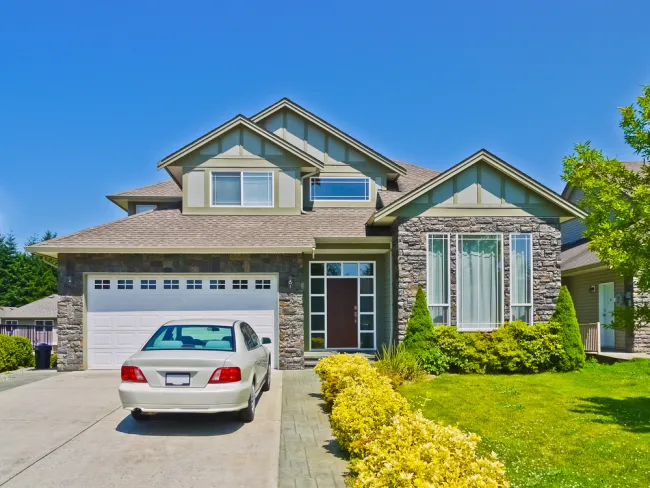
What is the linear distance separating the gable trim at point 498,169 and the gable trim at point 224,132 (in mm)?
3335

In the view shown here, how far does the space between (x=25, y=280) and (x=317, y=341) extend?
47.5 metres

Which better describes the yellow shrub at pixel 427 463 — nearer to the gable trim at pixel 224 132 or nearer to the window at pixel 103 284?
the window at pixel 103 284

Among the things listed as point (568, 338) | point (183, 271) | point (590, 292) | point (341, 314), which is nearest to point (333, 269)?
point (341, 314)

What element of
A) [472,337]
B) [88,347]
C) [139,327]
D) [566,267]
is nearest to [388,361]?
[472,337]

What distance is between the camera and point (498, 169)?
14.8 m

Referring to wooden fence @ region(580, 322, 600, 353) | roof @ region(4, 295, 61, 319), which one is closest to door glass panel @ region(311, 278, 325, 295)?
wooden fence @ region(580, 322, 600, 353)

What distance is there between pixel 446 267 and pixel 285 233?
4466mm

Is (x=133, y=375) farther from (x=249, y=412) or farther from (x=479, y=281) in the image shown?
(x=479, y=281)

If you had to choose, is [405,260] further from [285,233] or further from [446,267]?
[285,233]

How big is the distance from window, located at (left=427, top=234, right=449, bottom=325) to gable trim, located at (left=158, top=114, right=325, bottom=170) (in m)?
4.37

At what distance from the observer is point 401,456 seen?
469 cm

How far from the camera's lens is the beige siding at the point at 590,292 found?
57.6ft

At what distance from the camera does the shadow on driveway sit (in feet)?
26.5

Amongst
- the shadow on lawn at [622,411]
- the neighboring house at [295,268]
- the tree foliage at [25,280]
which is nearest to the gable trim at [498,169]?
the neighboring house at [295,268]
